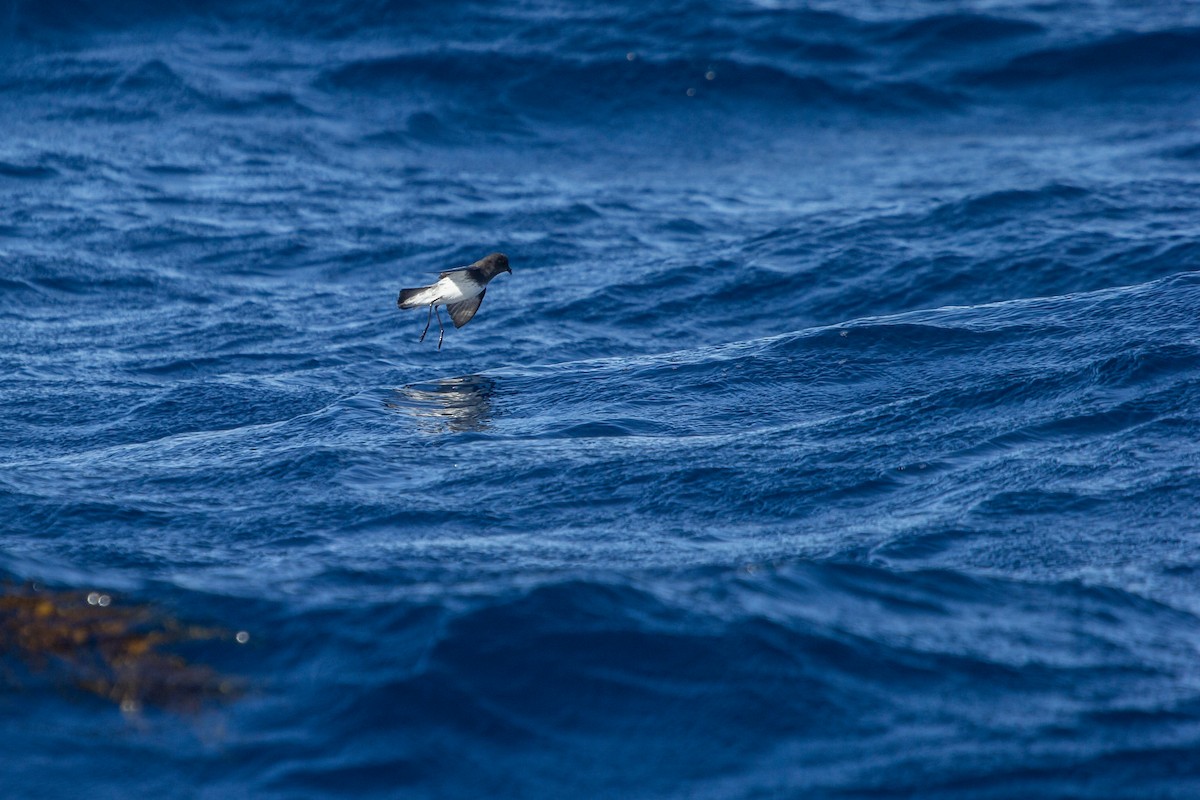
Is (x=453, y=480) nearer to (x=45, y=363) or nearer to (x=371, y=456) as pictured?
(x=371, y=456)

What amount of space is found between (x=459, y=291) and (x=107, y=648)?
4.17 meters

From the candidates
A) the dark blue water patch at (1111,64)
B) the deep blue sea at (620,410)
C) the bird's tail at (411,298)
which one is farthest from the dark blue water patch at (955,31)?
the bird's tail at (411,298)

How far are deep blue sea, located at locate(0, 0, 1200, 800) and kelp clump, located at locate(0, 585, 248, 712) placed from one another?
4 cm

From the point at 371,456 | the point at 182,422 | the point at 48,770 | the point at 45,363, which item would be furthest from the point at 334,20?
the point at 48,770

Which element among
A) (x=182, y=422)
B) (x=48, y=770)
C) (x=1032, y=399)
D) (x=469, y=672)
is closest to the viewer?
(x=48, y=770)

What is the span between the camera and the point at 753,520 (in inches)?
253

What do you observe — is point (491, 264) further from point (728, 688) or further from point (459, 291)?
point (728, 688)

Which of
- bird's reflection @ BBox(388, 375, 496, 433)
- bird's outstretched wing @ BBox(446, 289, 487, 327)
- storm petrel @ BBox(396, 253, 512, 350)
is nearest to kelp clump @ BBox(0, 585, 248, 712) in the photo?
bird's reflection @ BBox(388, 375, 496, 433)

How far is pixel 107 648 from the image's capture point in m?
5.07

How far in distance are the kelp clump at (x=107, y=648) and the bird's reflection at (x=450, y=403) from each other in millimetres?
2769

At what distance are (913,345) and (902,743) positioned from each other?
182 inches

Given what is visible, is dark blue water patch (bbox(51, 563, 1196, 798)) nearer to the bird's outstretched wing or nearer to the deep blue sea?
the deep blue sea

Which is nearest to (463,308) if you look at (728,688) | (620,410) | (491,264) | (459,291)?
(459,291)

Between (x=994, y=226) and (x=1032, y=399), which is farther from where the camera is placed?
(x=994, y=226)
